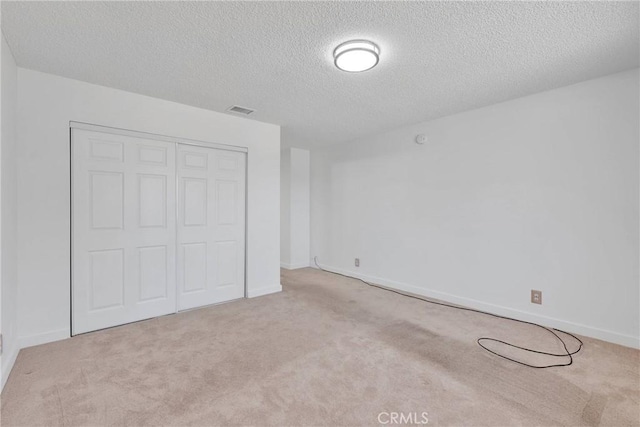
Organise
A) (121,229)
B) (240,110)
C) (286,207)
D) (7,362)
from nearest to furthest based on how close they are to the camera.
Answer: (7,362), (121,229), (240,110), (286,207)

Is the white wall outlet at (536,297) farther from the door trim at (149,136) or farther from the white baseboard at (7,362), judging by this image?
the white baseboard at (7,362)

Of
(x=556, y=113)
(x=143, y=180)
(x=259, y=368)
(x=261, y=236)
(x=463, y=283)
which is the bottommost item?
(x=259, y=368)

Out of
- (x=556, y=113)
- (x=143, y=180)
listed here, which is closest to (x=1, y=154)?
(x=143, y=180)

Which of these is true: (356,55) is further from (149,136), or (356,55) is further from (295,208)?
(295,208)

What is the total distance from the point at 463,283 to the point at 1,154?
14.3 feet

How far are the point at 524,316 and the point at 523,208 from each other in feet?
3.70

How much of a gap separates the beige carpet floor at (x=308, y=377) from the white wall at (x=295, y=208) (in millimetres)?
2677

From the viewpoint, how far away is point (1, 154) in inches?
73.7

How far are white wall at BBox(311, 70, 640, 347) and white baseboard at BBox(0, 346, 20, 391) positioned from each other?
13.0 ft

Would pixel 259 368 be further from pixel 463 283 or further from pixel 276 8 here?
pixel 463 283

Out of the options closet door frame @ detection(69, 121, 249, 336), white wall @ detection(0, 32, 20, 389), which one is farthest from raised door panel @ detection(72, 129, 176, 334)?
white wall @ detection(0, 32, 20, 389)

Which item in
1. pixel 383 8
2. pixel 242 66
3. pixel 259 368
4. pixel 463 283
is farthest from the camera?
pixel 463 283

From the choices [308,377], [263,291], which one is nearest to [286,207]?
[263,291]

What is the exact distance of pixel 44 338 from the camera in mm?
2465
